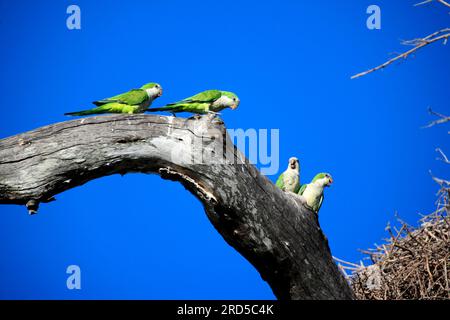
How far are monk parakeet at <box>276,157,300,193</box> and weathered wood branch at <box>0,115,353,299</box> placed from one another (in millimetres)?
1279

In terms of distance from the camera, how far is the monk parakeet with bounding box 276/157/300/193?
649 centimetres

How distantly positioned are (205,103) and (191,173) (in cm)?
157

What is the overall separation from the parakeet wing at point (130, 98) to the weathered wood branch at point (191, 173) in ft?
2.25

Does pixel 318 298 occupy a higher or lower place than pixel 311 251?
lower

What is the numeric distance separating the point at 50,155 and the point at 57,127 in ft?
0.93

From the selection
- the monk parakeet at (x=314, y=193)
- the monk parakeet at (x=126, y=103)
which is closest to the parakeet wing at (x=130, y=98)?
the monk parakeet at (x=126, y=103)

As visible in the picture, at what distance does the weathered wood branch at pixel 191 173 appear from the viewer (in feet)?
14.6

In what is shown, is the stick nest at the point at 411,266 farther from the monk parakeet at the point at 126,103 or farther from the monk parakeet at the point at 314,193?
the monk parakeet at the point at 126,103

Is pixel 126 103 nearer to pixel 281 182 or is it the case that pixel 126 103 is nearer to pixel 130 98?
pixel 130 98
